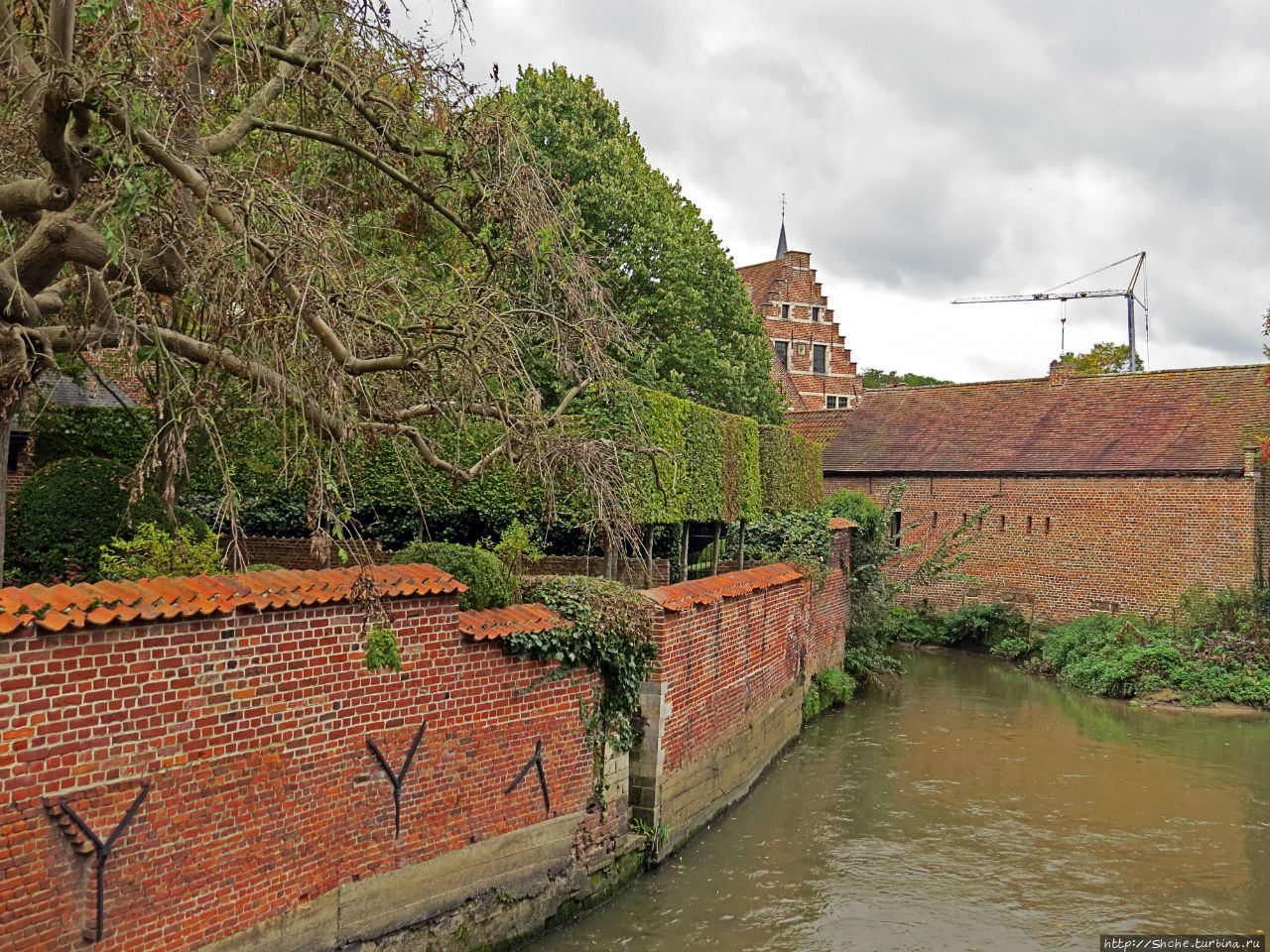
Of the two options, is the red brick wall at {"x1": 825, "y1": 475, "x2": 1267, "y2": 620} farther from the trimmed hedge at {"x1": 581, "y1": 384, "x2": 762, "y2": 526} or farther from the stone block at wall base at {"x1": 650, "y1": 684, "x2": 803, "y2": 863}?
the stone block at wall base at {"x1": 650, "y1": 684, "x2": 803, "y2": 863}

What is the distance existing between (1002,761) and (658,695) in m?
7.19

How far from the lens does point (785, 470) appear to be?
64.4 ft

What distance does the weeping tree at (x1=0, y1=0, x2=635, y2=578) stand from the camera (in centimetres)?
631

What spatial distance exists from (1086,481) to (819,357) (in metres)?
15.5

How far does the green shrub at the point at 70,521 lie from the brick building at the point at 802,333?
28.8 m

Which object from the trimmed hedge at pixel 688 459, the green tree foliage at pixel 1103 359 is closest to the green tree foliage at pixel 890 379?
the green tree foliage at pixel 1103 359

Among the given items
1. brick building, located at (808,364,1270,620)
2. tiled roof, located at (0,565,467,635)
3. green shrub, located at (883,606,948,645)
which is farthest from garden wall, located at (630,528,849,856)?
brick building, located at (808,364,1270,620)

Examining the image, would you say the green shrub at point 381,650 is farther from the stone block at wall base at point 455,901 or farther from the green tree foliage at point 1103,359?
the green tree foliage at point 1103,359

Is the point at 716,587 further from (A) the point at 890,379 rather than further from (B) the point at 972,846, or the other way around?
(A) the point at 890,379

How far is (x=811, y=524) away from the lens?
1822cm

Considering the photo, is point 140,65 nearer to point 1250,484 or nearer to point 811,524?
point 811,524

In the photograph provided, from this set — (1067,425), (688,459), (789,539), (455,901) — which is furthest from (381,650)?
(1067,425)

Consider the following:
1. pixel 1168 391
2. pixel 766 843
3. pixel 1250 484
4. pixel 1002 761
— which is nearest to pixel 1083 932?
pixel 766 843

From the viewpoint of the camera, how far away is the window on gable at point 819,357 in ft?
126
